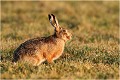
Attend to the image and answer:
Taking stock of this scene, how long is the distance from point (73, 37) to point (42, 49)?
353cm

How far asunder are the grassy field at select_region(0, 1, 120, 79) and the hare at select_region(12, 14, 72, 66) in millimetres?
182

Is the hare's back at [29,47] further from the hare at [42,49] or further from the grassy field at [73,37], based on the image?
the grassy field at [73,37]

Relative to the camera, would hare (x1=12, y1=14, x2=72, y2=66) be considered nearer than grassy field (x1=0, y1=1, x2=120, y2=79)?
No

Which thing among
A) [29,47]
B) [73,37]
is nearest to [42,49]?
[29,47]

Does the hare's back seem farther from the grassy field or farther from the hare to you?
the grassy field

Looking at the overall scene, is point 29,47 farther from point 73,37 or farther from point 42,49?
point 73,37

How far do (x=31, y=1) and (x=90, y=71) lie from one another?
1279cm

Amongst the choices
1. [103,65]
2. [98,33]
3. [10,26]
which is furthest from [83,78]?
[10,26]

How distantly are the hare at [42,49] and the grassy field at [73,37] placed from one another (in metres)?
0.18

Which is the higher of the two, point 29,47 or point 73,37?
point 73,37

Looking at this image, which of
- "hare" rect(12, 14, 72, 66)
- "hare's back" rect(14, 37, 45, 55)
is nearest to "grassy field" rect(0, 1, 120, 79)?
"hare" rect(12, 14, 72, 66)

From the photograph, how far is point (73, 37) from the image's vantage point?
10.9 meters

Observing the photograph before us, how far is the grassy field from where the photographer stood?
21.6 ft

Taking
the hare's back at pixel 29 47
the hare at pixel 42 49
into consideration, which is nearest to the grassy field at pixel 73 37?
the hare at pixel 42 49
